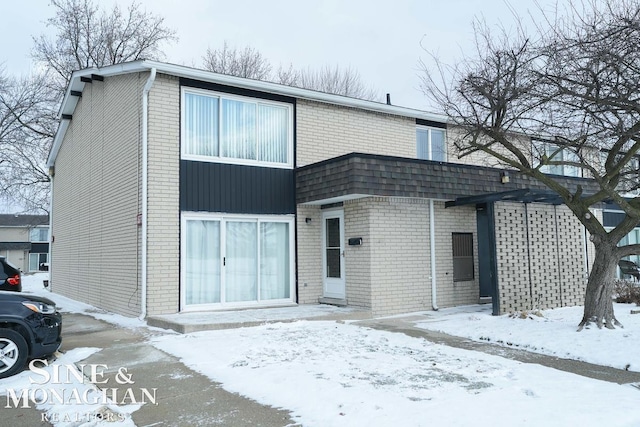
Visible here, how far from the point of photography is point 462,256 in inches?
502

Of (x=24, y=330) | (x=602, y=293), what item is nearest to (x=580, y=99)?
(x=602, y=293)

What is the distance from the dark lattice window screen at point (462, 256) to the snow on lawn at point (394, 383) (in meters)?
4.76

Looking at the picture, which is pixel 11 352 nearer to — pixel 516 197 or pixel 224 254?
pixel 224 254

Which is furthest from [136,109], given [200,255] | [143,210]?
[200,255]

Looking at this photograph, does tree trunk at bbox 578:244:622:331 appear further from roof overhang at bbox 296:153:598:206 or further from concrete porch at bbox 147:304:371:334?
concrete porch at bbox 147:304:371:334

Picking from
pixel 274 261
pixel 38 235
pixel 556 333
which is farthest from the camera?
pixel 38 235

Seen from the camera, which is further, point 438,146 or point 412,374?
point 438,146

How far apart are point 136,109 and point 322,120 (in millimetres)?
4478

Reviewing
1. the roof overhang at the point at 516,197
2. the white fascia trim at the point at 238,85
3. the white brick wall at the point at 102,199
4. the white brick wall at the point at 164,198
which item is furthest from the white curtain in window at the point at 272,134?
the roof overhang at the point at 516,197

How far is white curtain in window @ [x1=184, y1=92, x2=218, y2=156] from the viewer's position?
11102mm

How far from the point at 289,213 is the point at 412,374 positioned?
6.72 meters

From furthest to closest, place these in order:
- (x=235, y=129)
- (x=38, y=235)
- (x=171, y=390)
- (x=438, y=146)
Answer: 1. (x=38, y=235)
2. (x=438, y=146)
3. (x=235, y=129)
4. (x=171, y=390)

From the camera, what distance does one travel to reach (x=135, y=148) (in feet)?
36.0

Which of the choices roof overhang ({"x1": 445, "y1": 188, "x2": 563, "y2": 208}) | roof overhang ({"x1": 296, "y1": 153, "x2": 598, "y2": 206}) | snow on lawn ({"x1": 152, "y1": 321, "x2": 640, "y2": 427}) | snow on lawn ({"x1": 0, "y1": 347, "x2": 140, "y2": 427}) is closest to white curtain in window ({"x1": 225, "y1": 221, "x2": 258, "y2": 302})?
roof overhang ({"x1": 296, "y1": 153, "x2": 598, "y2": 206})
